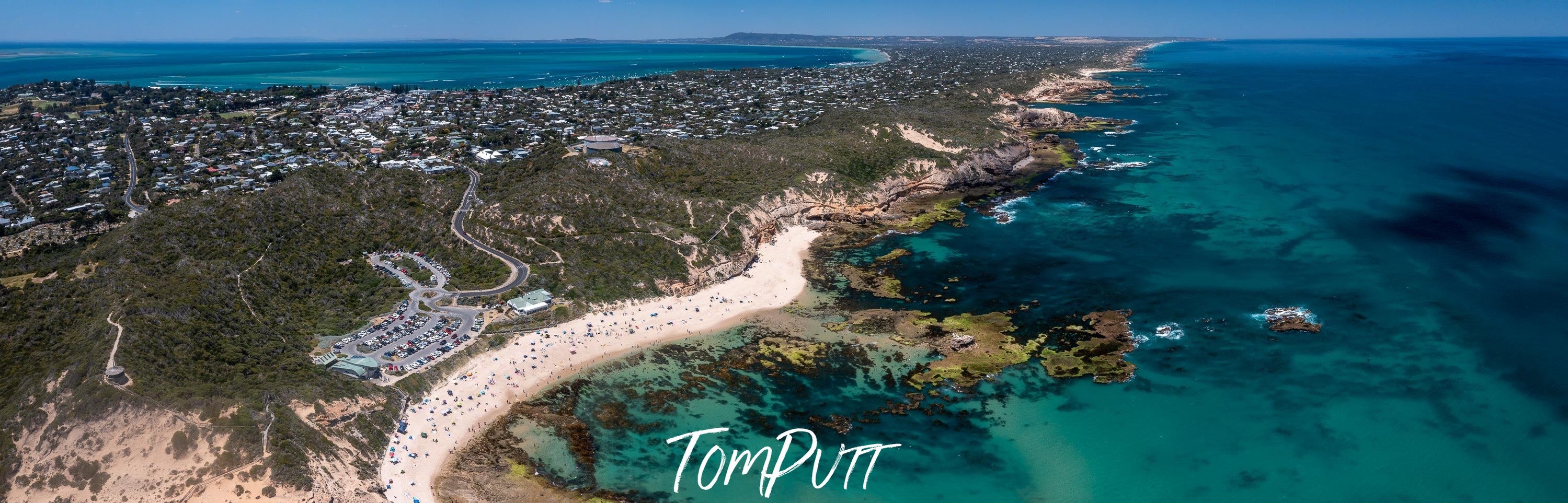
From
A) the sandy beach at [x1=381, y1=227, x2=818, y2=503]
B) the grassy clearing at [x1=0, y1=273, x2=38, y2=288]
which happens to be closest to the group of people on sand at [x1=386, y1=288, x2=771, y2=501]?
the sandy beach at [x1=381, y1=227, x2=818, y2=503]

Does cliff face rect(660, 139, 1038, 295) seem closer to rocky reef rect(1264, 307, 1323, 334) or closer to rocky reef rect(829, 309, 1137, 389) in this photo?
rocky reef rect(829, 309, 1137, 389)

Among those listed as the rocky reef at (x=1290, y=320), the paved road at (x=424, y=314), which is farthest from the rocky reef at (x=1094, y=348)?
the paved road at (x=424, y=314)

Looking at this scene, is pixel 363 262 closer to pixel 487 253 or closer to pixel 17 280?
pixel 487 253

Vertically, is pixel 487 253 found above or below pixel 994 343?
above

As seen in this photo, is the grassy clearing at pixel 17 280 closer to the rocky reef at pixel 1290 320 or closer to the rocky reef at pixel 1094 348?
the rocky reef at pixel 1094 348

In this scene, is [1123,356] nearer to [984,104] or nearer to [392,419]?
[392,419]

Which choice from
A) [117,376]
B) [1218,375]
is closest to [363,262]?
[117,376]
